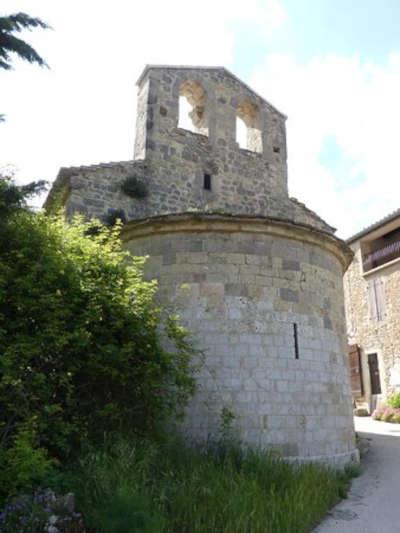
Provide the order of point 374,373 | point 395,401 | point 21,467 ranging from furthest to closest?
point 374,373
point 395,401
point 21,467

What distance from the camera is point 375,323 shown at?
648 inches

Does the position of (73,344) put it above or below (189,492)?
above

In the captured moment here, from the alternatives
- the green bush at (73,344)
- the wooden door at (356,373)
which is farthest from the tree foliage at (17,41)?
the wooden door at (356,373)

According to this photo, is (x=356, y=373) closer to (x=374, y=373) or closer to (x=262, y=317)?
(x=374, y=373)

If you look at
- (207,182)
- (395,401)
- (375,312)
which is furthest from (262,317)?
(375,312)

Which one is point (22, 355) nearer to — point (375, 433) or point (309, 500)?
point (309, 500)

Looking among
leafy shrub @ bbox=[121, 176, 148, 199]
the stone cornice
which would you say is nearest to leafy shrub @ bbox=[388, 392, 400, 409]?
the stone cornice

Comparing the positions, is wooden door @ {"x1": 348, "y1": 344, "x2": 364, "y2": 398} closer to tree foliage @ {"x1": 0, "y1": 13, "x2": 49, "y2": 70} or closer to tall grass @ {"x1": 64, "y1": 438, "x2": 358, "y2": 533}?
tall grass @ {"x1": 64, "y1": 438, "x2": 358, "y2": 533}

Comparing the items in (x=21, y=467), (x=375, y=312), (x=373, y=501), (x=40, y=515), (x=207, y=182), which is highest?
(x=207, y=182)

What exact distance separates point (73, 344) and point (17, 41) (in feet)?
11.8

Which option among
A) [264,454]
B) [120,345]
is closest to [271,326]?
[264,454]

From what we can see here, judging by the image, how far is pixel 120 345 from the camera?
5.11 meters

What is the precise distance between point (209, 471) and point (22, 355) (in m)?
2.19

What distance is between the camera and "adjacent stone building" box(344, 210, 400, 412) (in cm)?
1548
